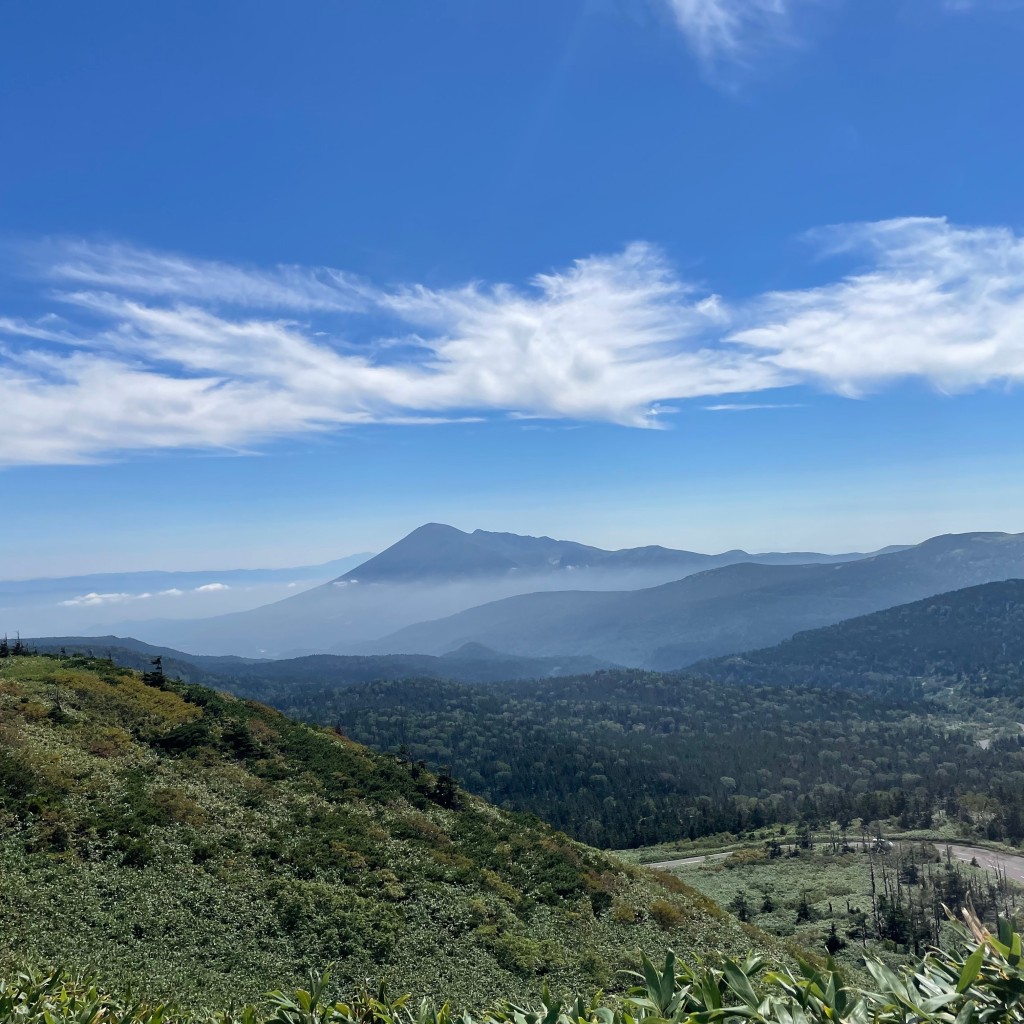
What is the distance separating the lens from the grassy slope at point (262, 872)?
71.7 ft

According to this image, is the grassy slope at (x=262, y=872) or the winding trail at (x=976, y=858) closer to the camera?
the grassy slope at (x=262, y=872)

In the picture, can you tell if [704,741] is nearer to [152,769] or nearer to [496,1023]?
Result: [152,769]

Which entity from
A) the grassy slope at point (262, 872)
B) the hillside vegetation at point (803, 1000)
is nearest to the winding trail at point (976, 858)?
the grassy slope at point (262, 872)

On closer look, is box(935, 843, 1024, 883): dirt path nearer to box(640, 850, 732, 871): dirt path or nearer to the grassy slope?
box(640, 850, 732, 871): dirt path

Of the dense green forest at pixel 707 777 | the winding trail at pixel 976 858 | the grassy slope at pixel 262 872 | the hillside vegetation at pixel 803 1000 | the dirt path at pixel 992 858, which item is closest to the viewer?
the hillside vegetation at pixel 803 1000

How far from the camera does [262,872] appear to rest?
27812 millimetres

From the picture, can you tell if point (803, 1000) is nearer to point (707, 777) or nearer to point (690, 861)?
point (690, 861)

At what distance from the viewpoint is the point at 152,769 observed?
3494cm

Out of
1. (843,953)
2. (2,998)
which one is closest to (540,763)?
(843,953)

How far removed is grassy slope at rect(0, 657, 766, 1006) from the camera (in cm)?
2186

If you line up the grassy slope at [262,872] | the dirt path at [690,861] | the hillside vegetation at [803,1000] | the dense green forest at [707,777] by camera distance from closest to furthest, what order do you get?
the hillside vegetation at [803,1000] → the grassy slope at [262,872] → the dirt path at [690,861] → the dense green forest at [707,777]

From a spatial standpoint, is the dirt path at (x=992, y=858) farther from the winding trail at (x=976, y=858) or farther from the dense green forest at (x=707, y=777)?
the dense green forest at (x=707, y=777)

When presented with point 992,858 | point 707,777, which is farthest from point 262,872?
point 707,777

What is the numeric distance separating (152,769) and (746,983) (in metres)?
36.7
